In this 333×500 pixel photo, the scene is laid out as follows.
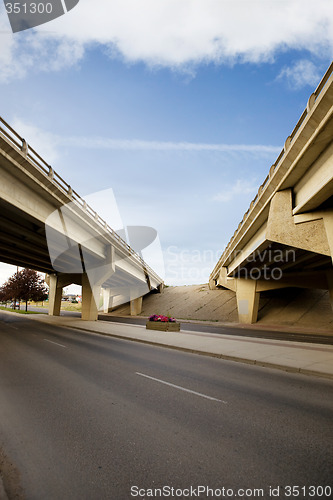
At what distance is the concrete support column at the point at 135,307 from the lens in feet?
172

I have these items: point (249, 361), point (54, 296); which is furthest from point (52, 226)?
point (54, 296)

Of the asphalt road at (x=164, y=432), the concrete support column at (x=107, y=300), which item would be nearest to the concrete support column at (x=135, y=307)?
the concrete support column at (x=107, y=300)

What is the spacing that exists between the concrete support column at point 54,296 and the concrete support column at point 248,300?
27916 mm

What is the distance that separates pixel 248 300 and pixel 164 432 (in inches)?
1192

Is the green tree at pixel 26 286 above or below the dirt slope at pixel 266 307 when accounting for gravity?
above

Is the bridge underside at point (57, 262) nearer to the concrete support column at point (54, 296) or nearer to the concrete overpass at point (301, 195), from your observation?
the concrete support column at point (54, 296)

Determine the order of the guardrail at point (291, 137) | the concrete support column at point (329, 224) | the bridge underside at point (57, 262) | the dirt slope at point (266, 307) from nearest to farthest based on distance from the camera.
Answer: the guardrail at point (291, 137)
the concrete support column at point (329, 224)
the bridge underside at point (57, 262)
the dirt slope at point (266, 307)

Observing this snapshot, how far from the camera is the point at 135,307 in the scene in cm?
5331

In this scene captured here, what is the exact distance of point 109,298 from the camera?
2525 inches

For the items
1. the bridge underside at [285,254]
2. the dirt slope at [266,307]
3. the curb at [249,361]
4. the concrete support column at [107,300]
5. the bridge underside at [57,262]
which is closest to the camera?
the curb at [249,361]

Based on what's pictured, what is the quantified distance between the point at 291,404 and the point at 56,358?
8.04 m

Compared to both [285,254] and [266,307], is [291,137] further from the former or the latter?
[266,307]

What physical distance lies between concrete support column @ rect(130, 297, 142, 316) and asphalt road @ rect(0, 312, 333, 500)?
45.1 metres

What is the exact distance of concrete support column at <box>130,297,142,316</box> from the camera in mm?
52438
